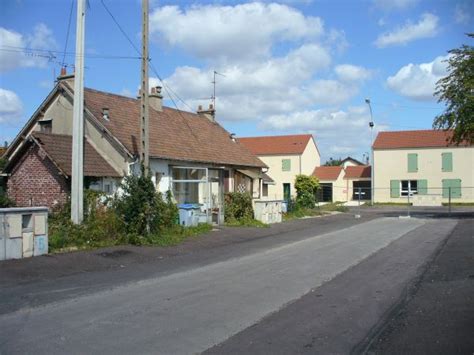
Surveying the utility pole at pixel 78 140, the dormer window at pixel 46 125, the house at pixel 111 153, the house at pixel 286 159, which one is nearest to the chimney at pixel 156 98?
the house at pixel 111 153

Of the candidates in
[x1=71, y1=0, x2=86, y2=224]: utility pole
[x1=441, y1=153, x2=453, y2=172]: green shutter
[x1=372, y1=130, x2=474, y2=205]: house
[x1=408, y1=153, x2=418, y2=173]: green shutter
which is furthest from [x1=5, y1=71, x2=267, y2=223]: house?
[x1=441, y1=153, x2=453, y2=172]: green shutter

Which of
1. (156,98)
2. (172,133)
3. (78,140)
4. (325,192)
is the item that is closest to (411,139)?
(325,192)

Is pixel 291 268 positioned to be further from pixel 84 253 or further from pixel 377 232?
pixel 377 232

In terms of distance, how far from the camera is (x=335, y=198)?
191 ft

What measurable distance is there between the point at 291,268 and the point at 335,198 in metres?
47.1

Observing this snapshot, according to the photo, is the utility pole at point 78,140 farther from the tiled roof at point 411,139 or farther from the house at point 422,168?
the tiled roof at point 411,139

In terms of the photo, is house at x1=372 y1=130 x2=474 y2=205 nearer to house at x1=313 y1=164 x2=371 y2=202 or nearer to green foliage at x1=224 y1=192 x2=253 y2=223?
house at x1=313 y1=164 x2=371 y2=202

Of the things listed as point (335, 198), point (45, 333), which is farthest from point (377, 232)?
point (335, 198)

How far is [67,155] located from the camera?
63.8 feet

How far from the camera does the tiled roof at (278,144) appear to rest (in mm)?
58938

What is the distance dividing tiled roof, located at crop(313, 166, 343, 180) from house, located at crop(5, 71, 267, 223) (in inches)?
1216

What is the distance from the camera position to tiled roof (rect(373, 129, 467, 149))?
52.0m

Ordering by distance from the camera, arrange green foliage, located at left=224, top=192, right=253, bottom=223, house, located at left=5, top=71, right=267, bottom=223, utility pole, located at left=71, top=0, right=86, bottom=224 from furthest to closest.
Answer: green foliage, located at left=224, top=192, right=253, bottom=223, house, located at left=5, top=71, right=267, bottom=223, utility pole, located at left=71, top=0, right=86, bottom=224

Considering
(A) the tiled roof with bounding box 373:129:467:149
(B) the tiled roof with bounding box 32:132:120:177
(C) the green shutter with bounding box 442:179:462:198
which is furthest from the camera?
(A) the tiled roof with bounding box 373:129:467:149
